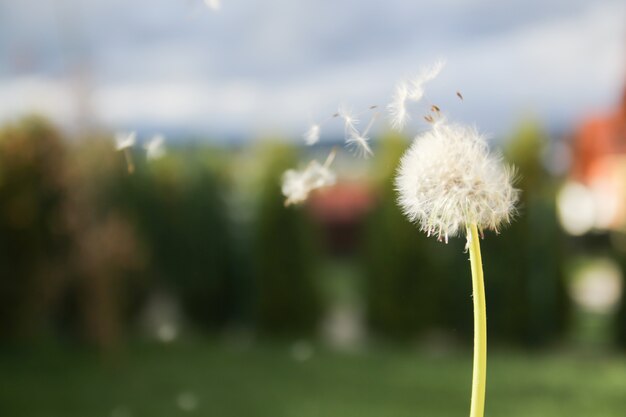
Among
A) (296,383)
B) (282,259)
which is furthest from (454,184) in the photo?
(282,259)

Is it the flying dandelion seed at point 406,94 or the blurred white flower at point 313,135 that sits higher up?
the flying dandelion seed at point 406,94

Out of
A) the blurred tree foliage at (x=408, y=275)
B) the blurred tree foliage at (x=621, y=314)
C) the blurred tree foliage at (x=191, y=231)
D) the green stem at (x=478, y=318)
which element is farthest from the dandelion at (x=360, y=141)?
the blurred tree foliage at (x=191, y=231)

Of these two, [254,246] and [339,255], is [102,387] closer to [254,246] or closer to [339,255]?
[254,246]

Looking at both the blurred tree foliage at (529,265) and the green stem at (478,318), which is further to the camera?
the blurred tree foliage at (529,265)

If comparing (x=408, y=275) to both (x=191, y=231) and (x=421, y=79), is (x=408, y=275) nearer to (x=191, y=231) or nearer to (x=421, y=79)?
(x=191, y=231)

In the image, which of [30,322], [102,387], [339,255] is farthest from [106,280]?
[339,255]

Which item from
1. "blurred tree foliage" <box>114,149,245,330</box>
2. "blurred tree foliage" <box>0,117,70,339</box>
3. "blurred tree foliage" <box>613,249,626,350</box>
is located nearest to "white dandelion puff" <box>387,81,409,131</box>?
"blurred tree foliage" <box>0,117,70,339</box>

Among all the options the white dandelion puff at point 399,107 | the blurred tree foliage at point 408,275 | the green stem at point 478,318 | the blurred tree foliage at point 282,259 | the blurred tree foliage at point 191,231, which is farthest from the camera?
the blurred tree foliage at point 191,231

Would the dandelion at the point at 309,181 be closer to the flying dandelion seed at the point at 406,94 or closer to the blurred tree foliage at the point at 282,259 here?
the flying dandelion seed at the point at 406,94
